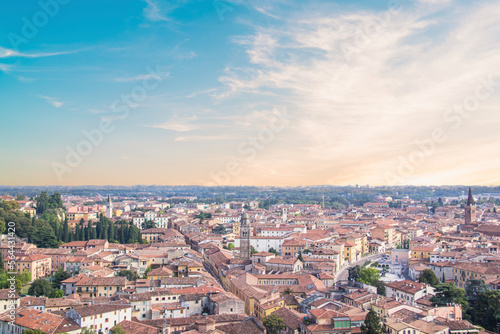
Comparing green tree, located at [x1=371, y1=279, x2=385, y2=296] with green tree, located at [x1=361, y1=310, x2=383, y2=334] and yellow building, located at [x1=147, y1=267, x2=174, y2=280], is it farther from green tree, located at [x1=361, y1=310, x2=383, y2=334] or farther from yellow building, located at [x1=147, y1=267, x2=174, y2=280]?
yellow building, located at [x1=147, y1=267, x2=174, y2=280]

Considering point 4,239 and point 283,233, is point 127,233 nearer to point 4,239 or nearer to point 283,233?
point 4,239

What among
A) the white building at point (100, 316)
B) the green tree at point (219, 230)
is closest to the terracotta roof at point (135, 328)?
the white building at point (100, 316)

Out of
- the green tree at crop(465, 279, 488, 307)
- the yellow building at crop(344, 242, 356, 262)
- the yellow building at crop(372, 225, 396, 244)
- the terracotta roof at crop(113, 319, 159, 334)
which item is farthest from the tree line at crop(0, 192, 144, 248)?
the green tree at crop(465, 279, 488, 307)

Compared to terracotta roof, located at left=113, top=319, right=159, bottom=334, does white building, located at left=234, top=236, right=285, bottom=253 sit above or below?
above

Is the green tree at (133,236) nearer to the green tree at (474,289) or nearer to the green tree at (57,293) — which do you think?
the green tree at (57,293)

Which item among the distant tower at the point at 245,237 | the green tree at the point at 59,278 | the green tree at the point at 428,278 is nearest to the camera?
the green tree at the point at 59,278

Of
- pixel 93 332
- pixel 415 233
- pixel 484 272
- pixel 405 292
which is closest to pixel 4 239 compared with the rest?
pixel 93 332

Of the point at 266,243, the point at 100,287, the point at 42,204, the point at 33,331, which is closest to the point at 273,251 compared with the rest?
the point at 266,243

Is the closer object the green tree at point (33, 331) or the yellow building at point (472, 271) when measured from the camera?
the green tree at point (33, 331)

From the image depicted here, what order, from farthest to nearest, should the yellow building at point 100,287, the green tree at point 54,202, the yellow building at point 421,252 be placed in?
the green tree at point 54,202 < the yellow building at point 421,252 < the yellow building at point 100,287
